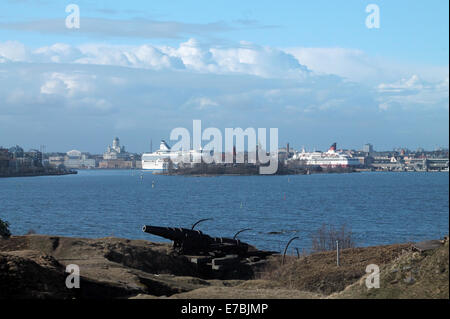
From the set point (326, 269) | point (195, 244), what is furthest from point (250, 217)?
point (326, 269)

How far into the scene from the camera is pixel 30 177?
189 m

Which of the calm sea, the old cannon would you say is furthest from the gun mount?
the calm sea

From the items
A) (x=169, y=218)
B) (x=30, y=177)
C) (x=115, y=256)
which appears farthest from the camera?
(x=30, y=177)

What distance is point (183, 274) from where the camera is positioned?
841 inches

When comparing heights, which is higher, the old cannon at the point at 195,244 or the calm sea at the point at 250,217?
the old cannon at the point at 195,244

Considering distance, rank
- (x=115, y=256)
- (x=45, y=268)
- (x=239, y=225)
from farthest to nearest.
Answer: (x=239, y=225) → (x=115, y=256) → (x=45, y=268)

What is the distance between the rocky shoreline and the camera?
12375mm

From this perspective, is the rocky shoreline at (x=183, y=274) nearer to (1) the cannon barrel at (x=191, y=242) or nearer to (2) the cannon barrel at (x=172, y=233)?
(1) the cannon barrel at (x=191, y=242)

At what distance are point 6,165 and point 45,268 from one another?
529 ft

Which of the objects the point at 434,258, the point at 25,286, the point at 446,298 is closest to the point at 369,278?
the point at 434,258

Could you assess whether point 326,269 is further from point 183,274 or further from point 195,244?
point 195,244

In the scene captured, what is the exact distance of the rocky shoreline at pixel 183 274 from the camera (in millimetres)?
12375

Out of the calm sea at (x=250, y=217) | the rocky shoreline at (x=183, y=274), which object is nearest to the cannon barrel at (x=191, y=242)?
the rocky shoreline at (x=183, y=274)
